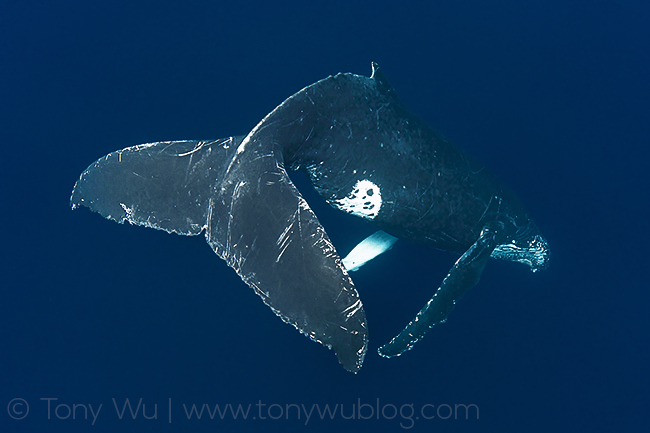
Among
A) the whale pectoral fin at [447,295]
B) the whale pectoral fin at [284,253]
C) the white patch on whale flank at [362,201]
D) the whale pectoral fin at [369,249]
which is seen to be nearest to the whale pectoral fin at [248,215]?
the whale pectoral fin at [284,253]

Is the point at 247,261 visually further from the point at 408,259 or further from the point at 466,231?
the point at 408,259

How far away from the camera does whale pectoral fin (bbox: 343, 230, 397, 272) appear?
840 centimetres

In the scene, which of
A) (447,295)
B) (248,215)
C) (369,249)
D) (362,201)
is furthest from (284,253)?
(369,249)

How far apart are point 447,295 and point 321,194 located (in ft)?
8.16

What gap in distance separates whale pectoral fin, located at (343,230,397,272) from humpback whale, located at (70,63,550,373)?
1.02m

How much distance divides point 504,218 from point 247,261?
511cm

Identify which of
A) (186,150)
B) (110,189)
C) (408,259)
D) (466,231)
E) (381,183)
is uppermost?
(186,150)

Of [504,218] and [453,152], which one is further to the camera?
[504,218]

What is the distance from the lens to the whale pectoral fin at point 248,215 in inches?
168

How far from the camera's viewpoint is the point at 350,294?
423 centimetres

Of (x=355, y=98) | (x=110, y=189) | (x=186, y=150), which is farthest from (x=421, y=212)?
(x=110, y=189)

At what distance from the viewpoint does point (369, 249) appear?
845 centimetres

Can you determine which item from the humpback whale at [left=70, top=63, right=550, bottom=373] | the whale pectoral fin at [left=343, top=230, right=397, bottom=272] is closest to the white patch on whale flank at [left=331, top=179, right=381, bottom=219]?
the humpback whale at [left=70, top=63, right=550, bottom=373]

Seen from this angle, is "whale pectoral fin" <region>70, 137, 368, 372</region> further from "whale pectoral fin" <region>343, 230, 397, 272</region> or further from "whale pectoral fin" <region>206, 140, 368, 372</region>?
"whale pectoral fin" <region>343, 230, 397, 272</region>
